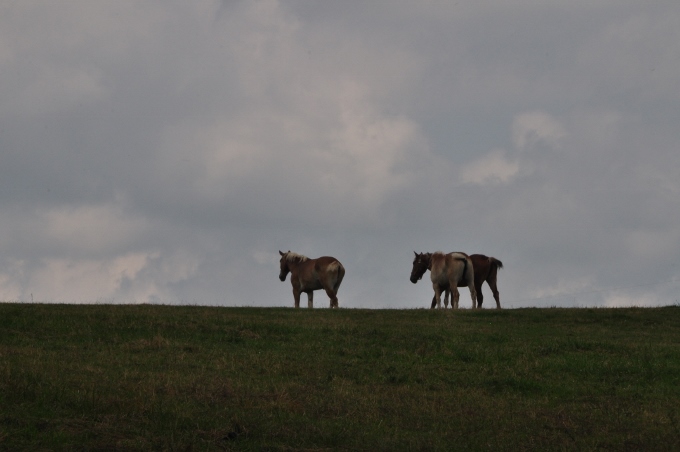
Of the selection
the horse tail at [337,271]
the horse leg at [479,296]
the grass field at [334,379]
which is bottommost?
the grass field at [334,379]

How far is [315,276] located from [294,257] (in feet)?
5.86

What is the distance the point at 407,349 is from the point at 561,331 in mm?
5563

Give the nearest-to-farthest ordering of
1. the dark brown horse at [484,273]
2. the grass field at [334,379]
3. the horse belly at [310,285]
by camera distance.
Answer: the grass field at [334,379], the dark brown horse at [484,273], the horse belly at [310,285]

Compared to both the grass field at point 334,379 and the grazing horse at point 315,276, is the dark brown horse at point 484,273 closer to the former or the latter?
the grazing horse at point 315,276

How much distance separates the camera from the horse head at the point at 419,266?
32312 mm

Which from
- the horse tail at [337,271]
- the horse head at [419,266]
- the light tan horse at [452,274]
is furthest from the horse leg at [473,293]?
the horse tail at [337,271]

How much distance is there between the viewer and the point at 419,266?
3259 centimetres

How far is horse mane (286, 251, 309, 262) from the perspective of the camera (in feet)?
107

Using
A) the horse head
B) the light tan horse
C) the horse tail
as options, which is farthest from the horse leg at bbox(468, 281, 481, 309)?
the horse tail

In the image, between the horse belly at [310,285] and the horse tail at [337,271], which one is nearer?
the horse tail at [337,271]

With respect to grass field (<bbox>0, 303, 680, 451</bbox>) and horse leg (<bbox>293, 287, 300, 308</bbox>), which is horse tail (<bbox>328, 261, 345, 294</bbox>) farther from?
grass field (<bbox>0, 303, 680, 451</bbox>)

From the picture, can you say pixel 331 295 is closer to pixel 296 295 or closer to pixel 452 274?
pixel 296 295

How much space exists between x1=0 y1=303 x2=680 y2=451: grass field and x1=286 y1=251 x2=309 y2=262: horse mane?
299 inches

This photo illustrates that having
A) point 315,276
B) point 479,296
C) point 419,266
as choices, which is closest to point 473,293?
point 479,296
